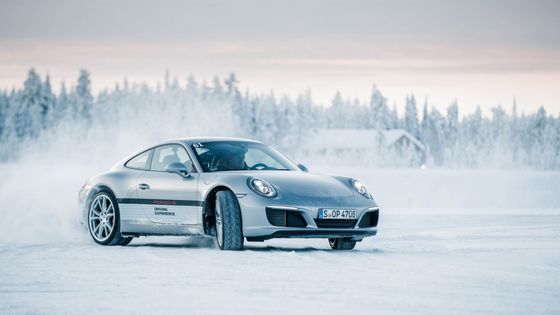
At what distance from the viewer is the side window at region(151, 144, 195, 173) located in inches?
515

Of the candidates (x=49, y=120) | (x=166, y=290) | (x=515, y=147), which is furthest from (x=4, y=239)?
(x=515, y=147)

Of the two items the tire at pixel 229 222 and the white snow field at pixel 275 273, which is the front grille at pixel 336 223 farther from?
the tire at pixel 229 222

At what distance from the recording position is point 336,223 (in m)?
11.8

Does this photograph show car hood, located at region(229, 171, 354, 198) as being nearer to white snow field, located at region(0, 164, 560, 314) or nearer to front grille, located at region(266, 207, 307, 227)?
front grille, located at region(266, 207, 307, 227)

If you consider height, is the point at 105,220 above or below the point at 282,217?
below

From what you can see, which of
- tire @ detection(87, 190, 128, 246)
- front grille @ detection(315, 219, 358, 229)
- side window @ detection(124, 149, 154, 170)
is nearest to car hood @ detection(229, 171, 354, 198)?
front grille @ detection(315, 219, 358, 229)

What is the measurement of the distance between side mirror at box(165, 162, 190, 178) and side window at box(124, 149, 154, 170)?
2.78ft

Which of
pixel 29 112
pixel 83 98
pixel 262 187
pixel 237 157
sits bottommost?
pixel 262 187

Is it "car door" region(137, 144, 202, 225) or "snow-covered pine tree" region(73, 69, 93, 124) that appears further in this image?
"snow-covered pine tree" region(73, 69, 93, 124)

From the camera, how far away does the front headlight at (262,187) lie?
11710mm

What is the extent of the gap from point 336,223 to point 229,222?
1.18 meters

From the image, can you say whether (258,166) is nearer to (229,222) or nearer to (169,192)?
(169,192)

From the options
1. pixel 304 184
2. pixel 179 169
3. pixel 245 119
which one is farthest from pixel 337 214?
Result: pixel 245 119

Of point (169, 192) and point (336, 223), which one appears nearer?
point (336, 223)
